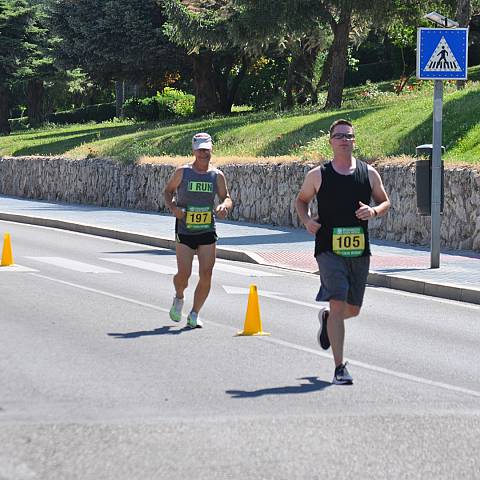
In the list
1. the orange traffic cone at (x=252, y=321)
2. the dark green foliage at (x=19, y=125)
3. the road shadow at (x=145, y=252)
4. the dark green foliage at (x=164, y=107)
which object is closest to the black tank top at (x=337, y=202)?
the orange traffic cone at (x=252, y=321)

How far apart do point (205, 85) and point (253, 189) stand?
32.2 m

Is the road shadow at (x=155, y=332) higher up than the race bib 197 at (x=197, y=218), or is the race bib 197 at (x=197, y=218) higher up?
the race bib 197 at (x=197, y=218)

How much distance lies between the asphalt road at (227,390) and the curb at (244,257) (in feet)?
1.52

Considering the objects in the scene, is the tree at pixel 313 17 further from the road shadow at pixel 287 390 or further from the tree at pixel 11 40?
the road shadow at pixel 287 390

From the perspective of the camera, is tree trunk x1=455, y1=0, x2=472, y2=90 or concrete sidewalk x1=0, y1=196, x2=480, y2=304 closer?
concrete sidewalk x1=0, y1=196, x2=480, y2=304

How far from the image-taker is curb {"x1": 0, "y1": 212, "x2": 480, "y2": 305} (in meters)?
16.6

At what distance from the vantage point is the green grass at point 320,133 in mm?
32219

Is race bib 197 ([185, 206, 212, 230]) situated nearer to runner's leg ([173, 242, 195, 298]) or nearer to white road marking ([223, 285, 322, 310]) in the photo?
runner's leg ([173, 242, 195, 298])

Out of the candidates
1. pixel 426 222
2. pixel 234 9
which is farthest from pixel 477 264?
pixel 234 9

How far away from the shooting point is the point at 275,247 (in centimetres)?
2355

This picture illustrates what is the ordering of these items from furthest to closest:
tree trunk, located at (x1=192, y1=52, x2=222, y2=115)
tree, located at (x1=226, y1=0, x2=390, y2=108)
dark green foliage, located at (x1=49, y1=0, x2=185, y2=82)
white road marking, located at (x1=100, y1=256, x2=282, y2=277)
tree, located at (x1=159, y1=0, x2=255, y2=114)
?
1. tree trunk, located at (x1=192, y1=52, x2=222, y2=115)
2. dark green foliage, located at (x1=49, y1=0, x2=185, y2=82)
3. tree, located at (x1=159, y1=0, x2=255, y2=114)
4. tree, located at (x1=226, y1=0, x2=390, y2=108)
5. white road marking, located at (x1=100, y1=256, x2=282, y2=277)

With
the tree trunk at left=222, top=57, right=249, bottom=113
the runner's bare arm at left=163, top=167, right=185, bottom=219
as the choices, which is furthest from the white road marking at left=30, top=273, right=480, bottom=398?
the tree trunk at left=222, top=57, right=249, bottom=113

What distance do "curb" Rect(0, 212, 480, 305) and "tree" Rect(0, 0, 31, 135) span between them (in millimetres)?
45293

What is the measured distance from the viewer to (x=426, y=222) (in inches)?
910
